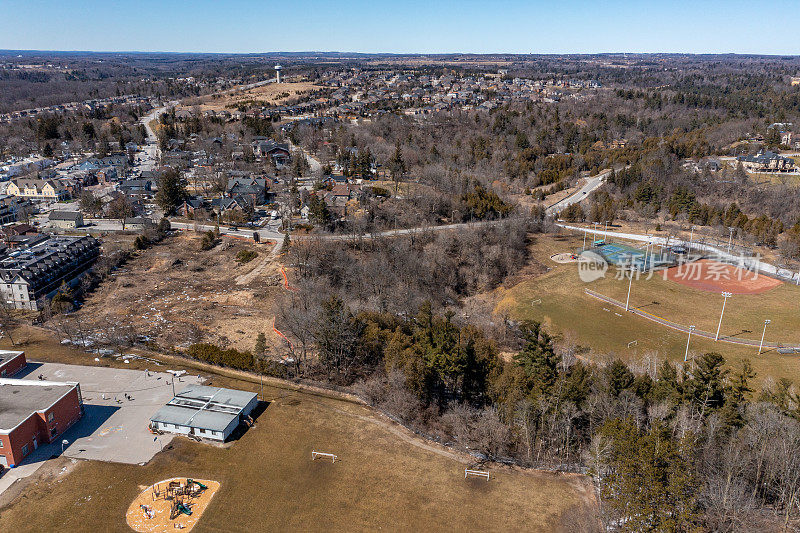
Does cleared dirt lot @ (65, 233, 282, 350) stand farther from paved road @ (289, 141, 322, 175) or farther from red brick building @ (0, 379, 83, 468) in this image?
paved road @ (289, 141, 322, 175)

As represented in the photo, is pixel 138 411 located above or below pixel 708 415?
below

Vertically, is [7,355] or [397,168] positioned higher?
[397,168]

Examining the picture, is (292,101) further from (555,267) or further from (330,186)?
(555,267)

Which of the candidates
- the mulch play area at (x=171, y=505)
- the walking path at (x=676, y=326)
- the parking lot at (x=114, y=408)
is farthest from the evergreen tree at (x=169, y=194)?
the walking path at (x=676, y=326)

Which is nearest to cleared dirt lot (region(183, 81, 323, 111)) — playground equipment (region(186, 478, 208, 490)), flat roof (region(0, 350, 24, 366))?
flat roof (region(0, 350, 24, 366))

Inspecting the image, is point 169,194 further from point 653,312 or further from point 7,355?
point 653,312

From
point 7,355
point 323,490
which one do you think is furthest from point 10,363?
point 323,490

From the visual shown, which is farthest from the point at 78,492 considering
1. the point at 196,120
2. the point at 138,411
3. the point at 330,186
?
the point at 196,120
